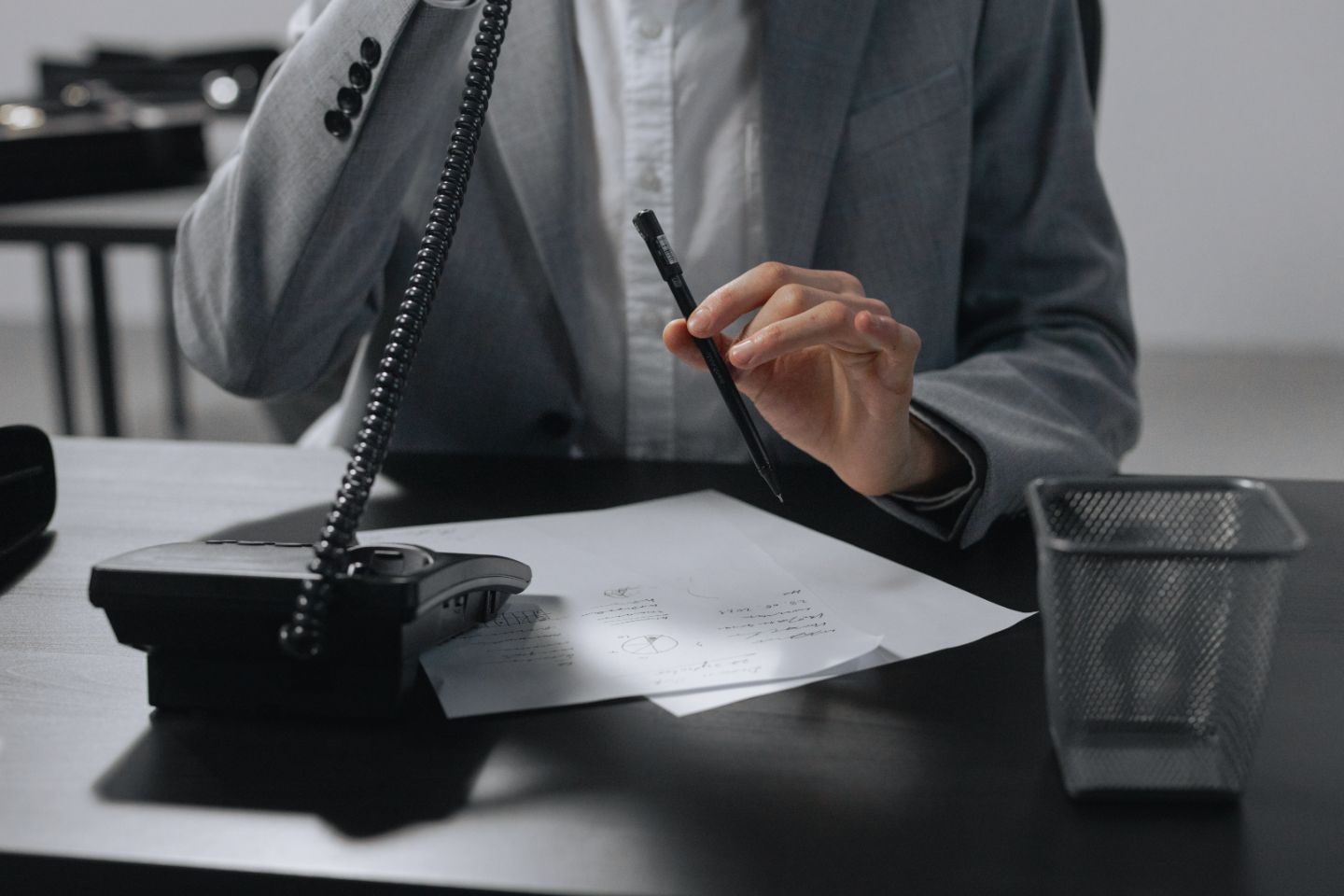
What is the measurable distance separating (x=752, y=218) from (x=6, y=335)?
4.18m

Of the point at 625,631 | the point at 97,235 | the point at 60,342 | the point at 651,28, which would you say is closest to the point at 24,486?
the point at 625,631

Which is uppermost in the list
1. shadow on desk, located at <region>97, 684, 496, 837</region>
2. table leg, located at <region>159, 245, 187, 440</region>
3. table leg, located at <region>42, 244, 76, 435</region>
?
shadow on desk, located at <region>97, 684, 496, 837</region>

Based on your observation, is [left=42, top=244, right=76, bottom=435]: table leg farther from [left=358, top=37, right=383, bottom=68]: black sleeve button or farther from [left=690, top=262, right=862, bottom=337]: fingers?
[left=690, top=262, right=862, bottom=337]: fingers

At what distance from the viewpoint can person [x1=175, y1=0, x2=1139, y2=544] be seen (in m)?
0.95

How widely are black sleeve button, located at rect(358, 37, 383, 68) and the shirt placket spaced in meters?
0.26

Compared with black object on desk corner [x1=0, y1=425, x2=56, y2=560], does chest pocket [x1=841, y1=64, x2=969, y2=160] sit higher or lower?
higher

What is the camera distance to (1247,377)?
3.72 meters

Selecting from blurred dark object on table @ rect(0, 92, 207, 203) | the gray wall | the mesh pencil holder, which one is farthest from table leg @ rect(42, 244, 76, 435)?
the gray wall

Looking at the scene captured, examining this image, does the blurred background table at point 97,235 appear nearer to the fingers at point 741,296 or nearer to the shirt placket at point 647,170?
the shirt placket at point 647,170

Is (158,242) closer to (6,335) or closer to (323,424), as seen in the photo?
(323,424)

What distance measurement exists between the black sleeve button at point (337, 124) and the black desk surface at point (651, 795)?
1.21ft

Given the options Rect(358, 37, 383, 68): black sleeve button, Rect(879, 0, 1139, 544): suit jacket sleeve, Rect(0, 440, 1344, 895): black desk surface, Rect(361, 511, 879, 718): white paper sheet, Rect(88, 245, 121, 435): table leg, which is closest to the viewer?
Rect(0, 440, 1344, 895): black desk surface

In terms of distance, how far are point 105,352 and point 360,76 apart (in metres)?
1.67

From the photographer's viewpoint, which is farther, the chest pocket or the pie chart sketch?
the chest pocket
